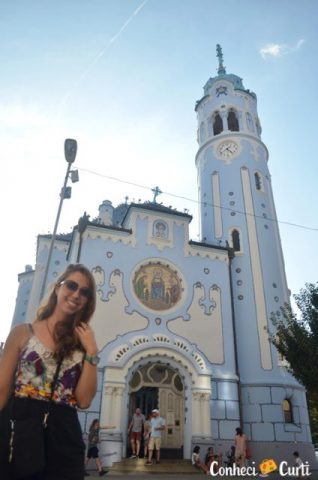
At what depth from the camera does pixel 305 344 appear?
14367 mm

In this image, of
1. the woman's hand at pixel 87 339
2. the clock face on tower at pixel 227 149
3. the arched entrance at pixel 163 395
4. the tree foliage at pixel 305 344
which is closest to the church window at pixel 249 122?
the clock face on tower at pixel 227 149

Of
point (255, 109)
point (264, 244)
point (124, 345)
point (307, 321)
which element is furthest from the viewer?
point (255, 109)

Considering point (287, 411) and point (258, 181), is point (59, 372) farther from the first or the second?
point (258, 181)

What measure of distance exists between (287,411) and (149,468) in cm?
856

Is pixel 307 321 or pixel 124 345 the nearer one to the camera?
pixel 307 321

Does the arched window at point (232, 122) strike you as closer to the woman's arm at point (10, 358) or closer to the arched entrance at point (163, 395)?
the arched entrance at point (163, 395)

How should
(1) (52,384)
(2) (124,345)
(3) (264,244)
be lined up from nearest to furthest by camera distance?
(1) (52,384) < (2) (124,345) < (3) (264,244)

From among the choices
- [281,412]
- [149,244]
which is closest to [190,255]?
[149,244]

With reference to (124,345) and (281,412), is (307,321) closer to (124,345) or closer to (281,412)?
(281,412)

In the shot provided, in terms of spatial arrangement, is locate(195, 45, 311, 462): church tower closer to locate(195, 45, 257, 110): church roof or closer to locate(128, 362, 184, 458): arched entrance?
locate(195, 45, 257, 110): church roof

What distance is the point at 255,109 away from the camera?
3111cm

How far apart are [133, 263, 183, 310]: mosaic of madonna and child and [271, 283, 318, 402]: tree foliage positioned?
6364mm

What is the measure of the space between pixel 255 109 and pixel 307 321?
21.5 m

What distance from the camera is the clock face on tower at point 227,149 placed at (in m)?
27.4
